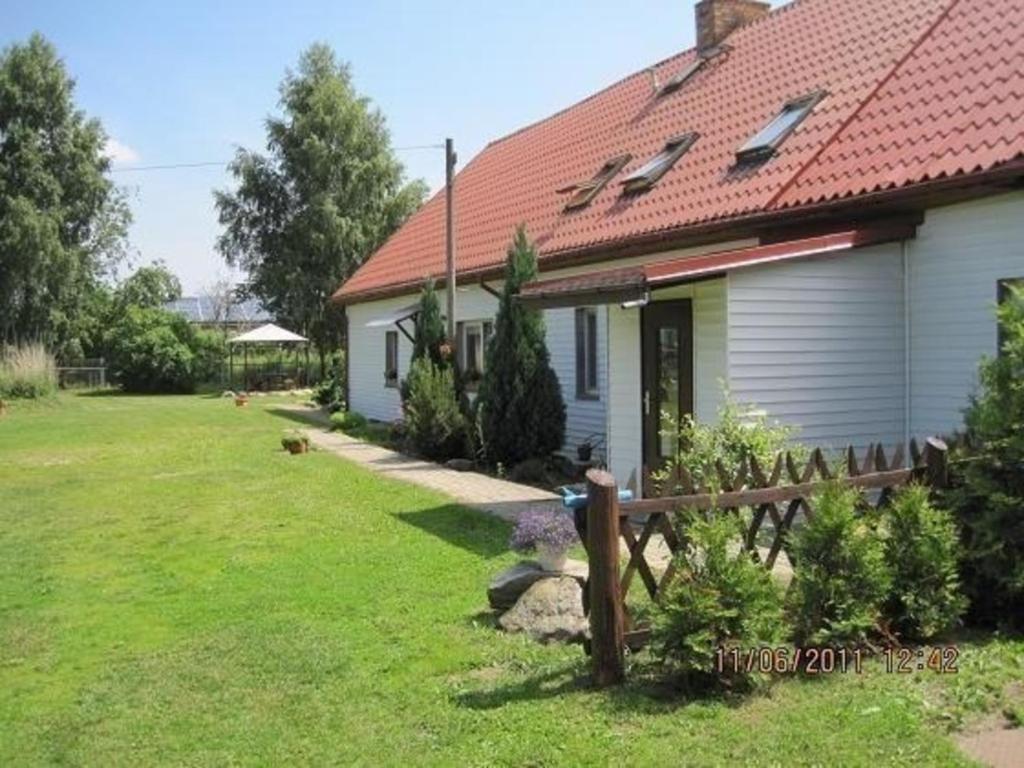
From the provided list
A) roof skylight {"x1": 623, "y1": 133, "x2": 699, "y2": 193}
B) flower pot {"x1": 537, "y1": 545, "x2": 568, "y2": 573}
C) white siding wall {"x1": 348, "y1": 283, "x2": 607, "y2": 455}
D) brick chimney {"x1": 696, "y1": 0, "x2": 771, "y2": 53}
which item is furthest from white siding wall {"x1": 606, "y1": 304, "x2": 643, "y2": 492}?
brick chimney {"x1": 696, "y1": 0, "x2": 771, "y2": 53}

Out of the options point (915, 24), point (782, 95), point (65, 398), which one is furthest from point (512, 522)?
point (65, 398)

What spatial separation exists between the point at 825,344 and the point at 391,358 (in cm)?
1562

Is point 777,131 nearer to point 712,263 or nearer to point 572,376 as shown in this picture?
point 712,263

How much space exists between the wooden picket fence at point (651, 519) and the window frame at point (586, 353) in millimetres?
8997

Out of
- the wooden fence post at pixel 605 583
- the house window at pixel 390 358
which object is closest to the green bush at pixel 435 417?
the house window at pixel 390 358

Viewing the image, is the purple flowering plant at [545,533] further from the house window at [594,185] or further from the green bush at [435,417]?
the house window at [594,185]

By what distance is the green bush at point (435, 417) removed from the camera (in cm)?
1627

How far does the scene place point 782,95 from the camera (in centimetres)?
1387

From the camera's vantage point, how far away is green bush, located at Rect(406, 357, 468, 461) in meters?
16.3

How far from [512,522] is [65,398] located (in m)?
32.2

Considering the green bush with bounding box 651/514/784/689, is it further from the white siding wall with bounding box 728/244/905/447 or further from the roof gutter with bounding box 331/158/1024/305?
the roof gutter with bounding box 331/158/1024/305

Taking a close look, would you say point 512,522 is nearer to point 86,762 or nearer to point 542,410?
point 542,410

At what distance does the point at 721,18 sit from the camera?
18.7 meters

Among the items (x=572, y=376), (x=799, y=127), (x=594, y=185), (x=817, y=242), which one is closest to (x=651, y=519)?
(x=817, y=242)
